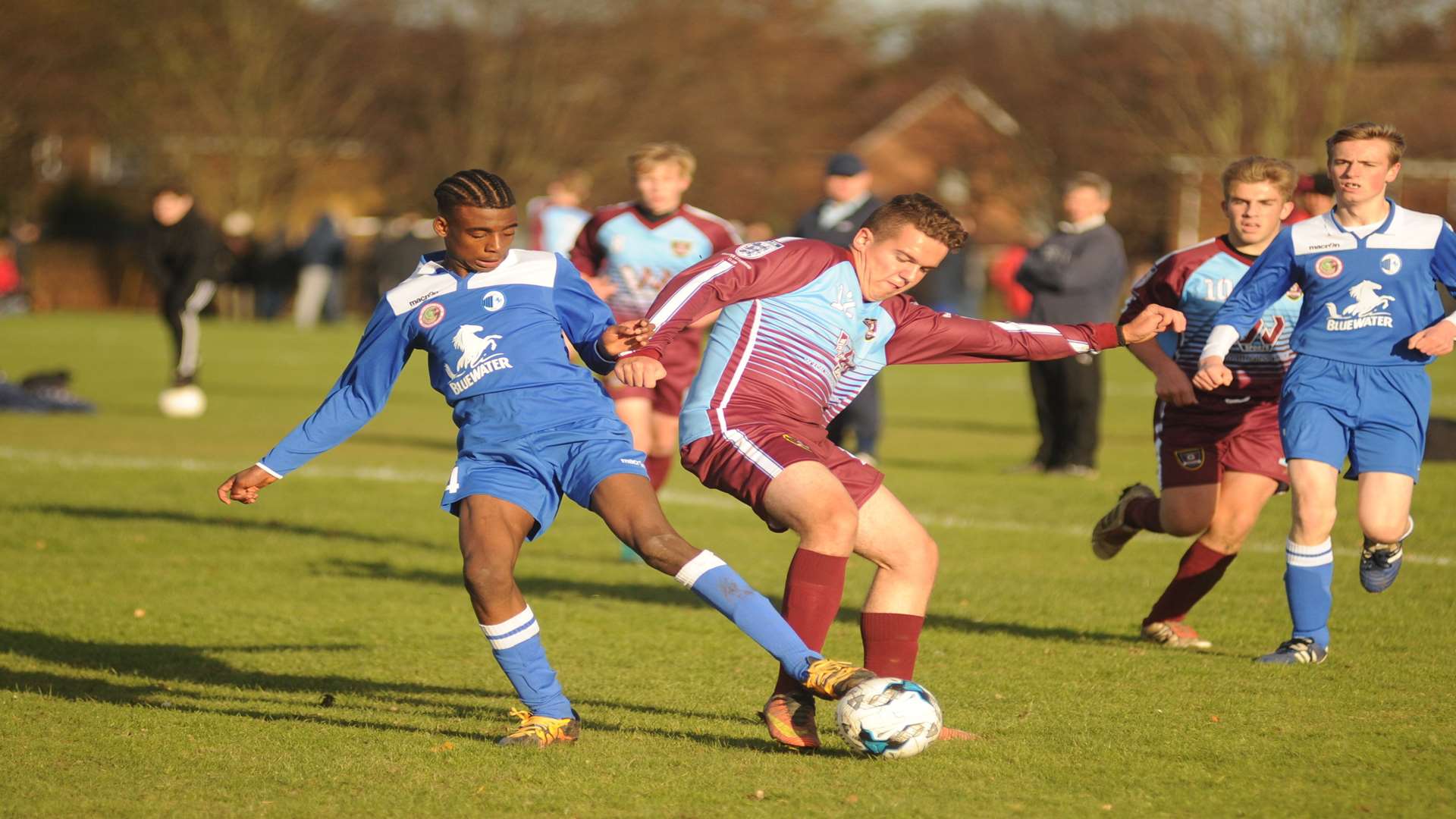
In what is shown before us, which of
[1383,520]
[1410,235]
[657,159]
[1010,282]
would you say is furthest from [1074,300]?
[1010,282]

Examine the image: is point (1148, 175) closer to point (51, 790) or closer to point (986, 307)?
point (986, 307)

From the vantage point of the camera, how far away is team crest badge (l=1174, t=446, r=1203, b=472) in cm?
724

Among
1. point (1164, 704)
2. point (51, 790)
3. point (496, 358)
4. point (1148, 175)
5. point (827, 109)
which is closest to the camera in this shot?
point (51, 790)

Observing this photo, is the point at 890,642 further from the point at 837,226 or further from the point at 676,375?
the point at 837,226

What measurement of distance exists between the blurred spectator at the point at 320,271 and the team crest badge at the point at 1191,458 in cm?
3130

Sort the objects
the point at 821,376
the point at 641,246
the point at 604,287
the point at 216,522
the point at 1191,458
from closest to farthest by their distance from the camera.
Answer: the point at 821,376 < the point at 1191,458 < the point at 604,287 < the point at 641,246 < the point at 216,522

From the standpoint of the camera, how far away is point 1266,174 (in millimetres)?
6934

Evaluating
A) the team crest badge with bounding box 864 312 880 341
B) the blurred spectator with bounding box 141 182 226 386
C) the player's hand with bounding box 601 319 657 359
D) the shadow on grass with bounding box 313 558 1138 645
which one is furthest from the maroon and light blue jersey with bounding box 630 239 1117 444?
the blurred spectator with bounding box 141 182 226 386

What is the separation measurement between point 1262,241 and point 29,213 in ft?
147

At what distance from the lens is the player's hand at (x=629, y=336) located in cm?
509

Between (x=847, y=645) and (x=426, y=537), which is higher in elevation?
(x=847, y=645)

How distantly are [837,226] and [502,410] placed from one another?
6.64 m

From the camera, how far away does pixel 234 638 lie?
23.9 ft

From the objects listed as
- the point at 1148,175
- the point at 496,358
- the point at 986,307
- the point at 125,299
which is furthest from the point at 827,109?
the point at 496,358
